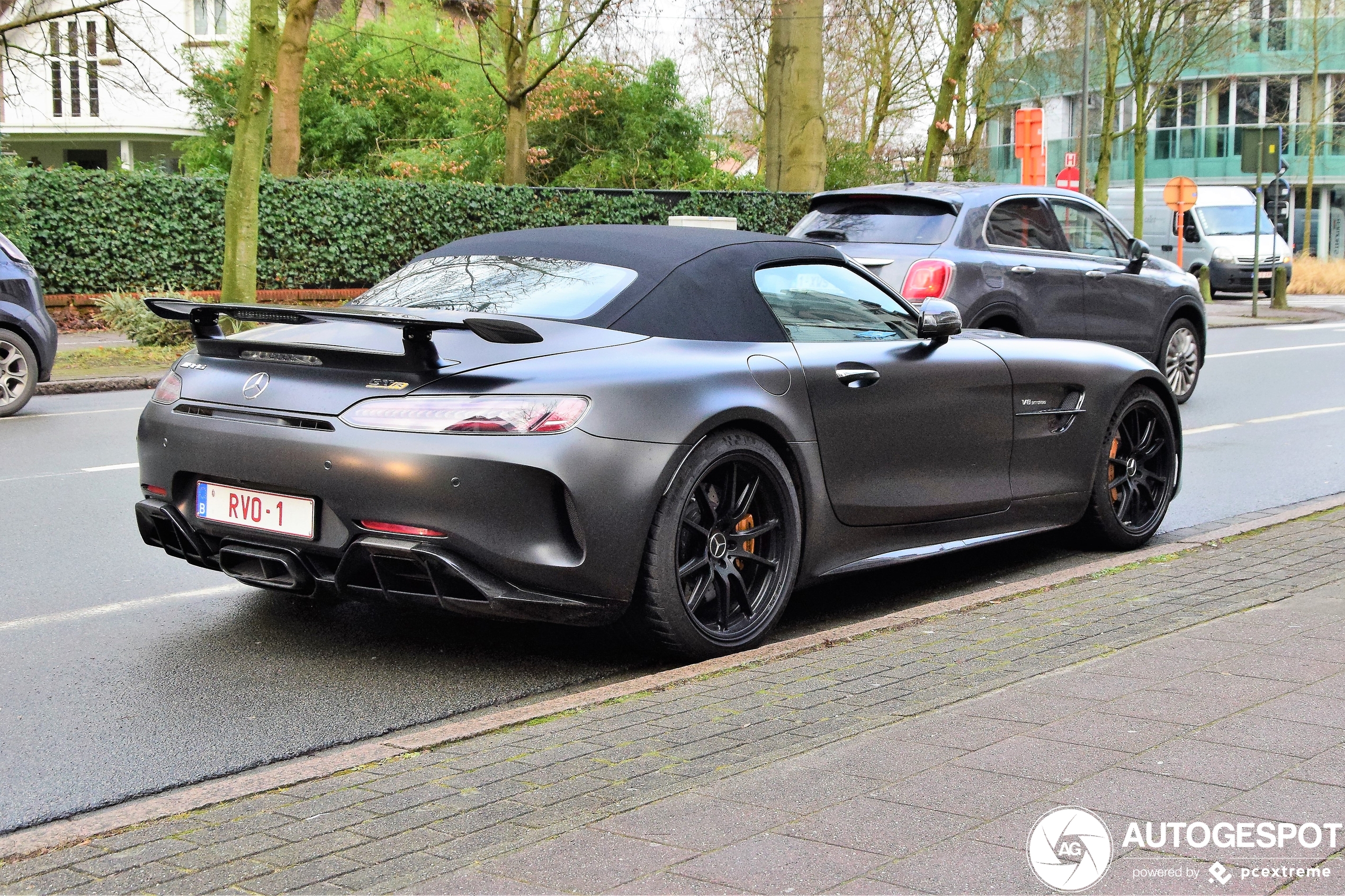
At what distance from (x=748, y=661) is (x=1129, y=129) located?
108 ft

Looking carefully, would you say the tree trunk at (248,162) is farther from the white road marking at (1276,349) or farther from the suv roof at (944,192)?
the white road marking at (1276,349)

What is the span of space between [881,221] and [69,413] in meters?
6.80

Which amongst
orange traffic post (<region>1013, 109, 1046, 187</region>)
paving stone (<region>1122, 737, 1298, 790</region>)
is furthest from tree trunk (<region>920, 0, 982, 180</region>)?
paving stone (<region>1122, 737, 1298, 790</region>)

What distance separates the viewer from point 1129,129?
115 feet

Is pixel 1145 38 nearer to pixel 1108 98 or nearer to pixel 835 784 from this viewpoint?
pixel 1108 98

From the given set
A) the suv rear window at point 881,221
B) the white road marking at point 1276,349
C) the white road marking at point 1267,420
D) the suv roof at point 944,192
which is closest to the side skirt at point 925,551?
the suv rear window at point 881,221

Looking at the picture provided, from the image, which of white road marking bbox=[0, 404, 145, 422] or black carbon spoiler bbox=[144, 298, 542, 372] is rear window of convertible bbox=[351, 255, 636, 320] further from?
white road marking bbox=[0, 404, 145, 422]

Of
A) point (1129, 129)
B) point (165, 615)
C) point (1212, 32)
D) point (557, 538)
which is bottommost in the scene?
point (165, 615)

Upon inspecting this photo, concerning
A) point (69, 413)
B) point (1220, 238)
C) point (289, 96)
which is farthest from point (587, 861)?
point (1220, 238)

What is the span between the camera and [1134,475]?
7.04 meters

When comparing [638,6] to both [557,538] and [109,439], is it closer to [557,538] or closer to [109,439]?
[109,439]

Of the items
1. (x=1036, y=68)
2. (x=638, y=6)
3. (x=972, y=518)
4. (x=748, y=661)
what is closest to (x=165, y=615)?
(x=748, y=661)

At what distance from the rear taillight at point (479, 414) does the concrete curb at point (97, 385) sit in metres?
10.6

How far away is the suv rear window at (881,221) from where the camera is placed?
35.4 ft
